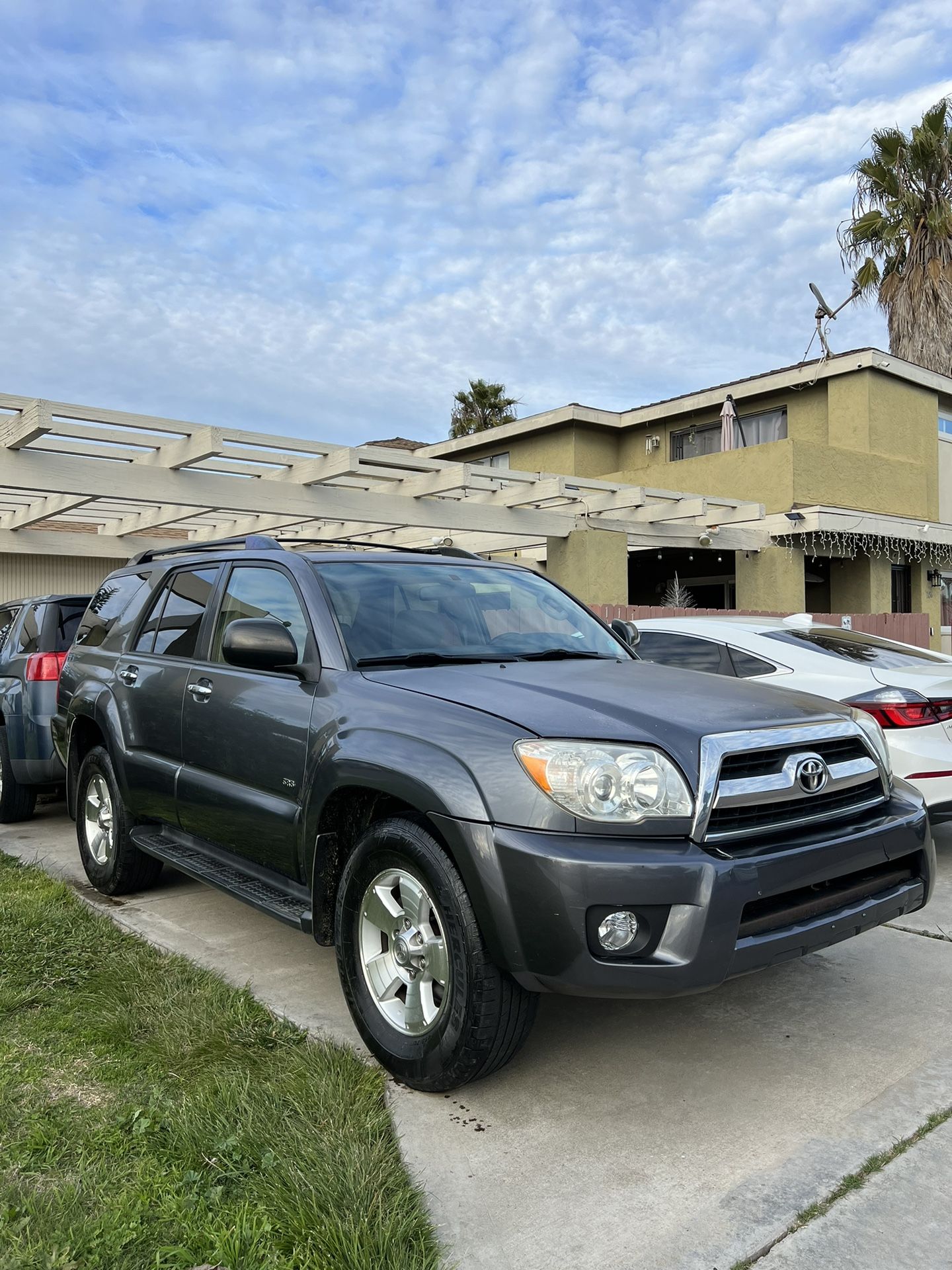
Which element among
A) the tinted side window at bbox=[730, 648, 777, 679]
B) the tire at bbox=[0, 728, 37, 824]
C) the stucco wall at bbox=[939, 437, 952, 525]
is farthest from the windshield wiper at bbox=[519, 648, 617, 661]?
the stucco wall at bbox=[939, 437, 952, 525]

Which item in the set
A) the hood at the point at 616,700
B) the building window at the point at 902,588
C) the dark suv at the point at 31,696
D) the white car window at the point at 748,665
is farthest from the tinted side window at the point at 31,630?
the building window at the point at 902,588

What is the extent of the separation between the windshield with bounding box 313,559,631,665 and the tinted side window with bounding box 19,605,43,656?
4.09 metres

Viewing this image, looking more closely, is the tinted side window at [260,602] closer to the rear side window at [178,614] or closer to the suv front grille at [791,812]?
the rear side window at [178,614]

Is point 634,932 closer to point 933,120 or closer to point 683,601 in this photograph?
point 683,601

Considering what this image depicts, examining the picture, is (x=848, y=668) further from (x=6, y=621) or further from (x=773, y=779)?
(x=6, y=621)

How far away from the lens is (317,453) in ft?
36.7

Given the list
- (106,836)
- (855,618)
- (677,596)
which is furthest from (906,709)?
(677,596)

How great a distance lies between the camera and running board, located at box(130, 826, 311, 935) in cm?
371

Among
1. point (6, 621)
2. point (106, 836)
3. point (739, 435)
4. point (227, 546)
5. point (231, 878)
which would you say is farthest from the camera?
point (739, 435)

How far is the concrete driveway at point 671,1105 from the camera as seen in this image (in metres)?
2.51

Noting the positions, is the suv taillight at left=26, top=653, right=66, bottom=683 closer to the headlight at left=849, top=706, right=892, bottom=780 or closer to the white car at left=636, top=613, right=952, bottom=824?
the white car at left=636, top=613, right=952, bottom=824

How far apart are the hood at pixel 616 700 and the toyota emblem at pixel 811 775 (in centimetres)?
15

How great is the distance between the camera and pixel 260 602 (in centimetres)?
444

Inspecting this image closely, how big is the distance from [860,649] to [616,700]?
384 cm
